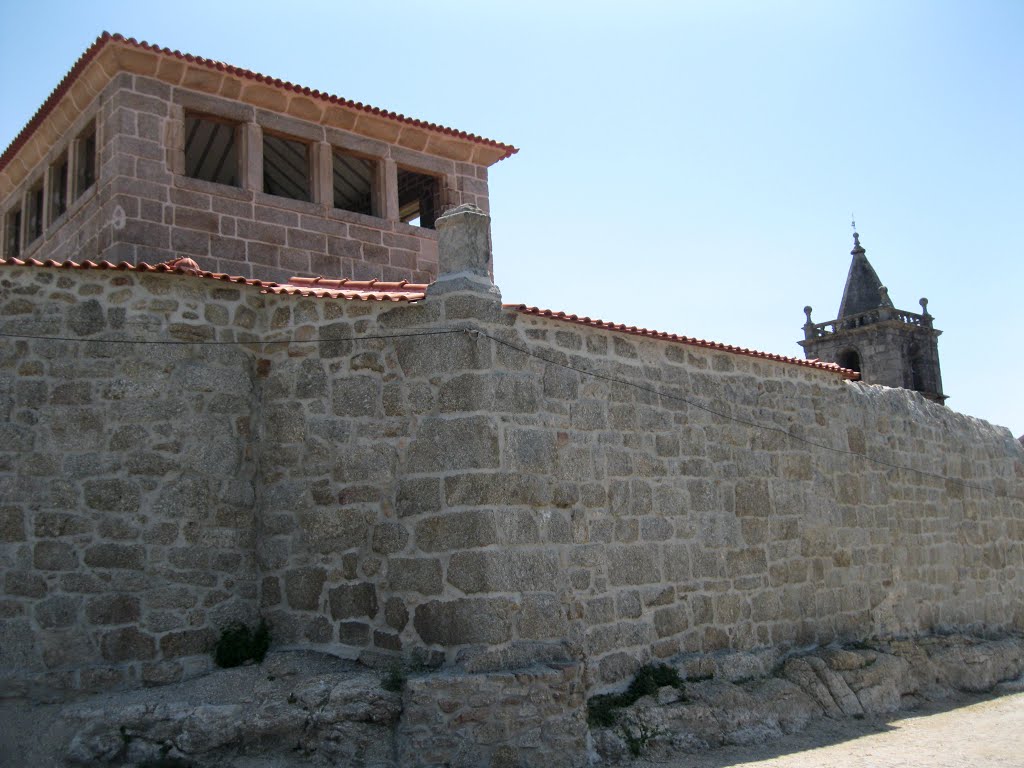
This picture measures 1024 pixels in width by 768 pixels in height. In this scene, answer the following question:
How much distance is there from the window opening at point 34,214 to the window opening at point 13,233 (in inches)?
16.2

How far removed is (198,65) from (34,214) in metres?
3.65

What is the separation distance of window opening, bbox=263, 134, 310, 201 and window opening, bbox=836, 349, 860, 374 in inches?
949

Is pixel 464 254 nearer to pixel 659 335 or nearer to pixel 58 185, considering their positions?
pixel 659 335

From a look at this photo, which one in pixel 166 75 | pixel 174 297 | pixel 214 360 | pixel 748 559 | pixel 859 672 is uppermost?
pixel 166 75

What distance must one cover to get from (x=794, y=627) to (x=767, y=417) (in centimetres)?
209

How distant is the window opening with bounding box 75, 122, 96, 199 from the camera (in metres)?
11.6

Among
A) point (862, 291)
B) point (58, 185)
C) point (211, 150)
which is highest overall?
point (862, 291)

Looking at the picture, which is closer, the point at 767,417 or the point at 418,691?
the point at 418,691

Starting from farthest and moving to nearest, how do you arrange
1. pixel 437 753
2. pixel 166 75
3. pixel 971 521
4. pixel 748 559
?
pixel 971 521 → pixel 166 75 → pixel 748 559 → pixel 437 753

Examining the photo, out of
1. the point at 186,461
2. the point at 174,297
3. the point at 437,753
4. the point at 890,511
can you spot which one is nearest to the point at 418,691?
the point at 437,753

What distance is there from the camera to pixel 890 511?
440 inches

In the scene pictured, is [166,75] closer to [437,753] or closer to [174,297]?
[174,297]

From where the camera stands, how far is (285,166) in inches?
518

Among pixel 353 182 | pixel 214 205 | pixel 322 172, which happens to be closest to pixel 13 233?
pixel 214 205
